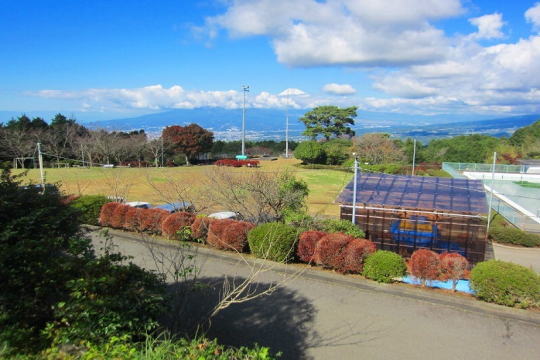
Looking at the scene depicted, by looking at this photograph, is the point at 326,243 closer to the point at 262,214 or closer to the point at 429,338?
the point at 429,338

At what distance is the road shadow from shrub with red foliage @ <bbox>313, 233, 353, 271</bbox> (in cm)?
155

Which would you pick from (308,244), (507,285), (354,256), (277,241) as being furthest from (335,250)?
(507,285)

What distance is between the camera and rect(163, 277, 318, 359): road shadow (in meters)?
5.71

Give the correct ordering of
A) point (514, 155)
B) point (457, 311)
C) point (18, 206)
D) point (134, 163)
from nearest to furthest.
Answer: point (18, 206) < point (457, 311) < point (134, 163) < point (514, 155)

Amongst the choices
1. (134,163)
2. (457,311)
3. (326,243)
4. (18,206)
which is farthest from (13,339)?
(134,163)

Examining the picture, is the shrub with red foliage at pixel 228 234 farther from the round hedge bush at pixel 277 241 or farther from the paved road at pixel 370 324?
the paved road at pixel 370 324

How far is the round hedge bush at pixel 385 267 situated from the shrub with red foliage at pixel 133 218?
793cm

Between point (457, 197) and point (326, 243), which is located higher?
point (457, 197)

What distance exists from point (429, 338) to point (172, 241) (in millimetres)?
7930

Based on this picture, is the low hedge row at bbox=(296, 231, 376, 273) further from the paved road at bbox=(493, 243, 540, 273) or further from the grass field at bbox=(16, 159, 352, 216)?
the paved road at bbox=(493, 243, 540, 273)

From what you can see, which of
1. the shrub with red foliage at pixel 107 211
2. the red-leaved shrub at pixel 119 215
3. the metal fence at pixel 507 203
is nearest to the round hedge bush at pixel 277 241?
the red-leaved shrub at pixel 119 215

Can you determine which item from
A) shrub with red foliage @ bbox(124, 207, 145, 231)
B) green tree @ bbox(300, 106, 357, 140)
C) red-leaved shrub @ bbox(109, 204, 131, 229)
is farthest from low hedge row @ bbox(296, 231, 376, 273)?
green tree @ bbox(300, 106, 357, 140)

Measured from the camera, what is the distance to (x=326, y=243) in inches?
361

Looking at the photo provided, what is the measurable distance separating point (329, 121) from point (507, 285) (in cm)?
5108
